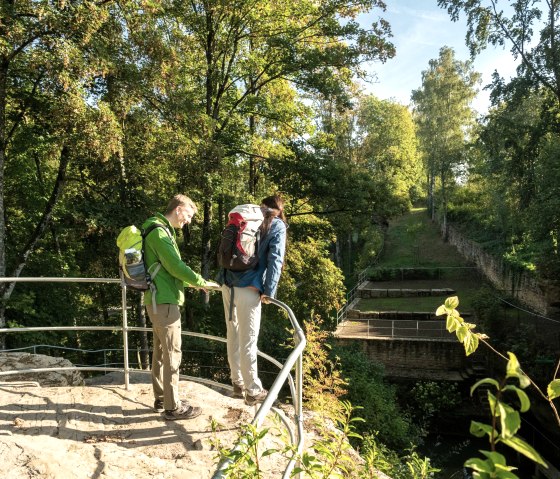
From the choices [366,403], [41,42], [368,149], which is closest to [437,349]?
[366,403]

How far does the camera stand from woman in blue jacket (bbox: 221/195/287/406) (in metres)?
3.50

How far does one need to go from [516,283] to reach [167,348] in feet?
69.5

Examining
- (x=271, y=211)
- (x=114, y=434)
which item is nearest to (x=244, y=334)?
(x=271, y=211)

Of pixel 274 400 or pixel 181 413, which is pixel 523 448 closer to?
pixel 274 400

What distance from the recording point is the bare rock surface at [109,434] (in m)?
2.88

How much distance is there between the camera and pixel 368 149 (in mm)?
33125

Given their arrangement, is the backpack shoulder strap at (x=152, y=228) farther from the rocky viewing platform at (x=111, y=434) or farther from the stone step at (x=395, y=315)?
the stone step at (x=395, y=315)

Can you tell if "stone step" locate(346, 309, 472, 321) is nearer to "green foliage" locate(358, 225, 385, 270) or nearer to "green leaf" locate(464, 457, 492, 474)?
"green foliage" locate(358, 225, 385, 270)

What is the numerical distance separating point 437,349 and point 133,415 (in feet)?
53.2

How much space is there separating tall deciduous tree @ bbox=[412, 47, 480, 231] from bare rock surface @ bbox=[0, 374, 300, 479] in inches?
1197

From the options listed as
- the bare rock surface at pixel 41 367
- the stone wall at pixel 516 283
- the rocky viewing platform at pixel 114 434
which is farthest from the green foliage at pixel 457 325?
the stone wall at pixel 516 283

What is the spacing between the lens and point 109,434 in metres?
3.44

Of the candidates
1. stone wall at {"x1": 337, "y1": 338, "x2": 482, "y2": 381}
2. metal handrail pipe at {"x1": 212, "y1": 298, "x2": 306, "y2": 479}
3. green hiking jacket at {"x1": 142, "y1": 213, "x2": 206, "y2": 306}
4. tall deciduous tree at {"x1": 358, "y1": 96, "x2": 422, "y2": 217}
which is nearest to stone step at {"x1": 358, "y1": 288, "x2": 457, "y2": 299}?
stone wall at {"x1": 337, "y1": 338, "x2": 482, "y2": 381}

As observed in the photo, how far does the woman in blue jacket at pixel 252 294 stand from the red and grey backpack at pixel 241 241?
81 millimetres
